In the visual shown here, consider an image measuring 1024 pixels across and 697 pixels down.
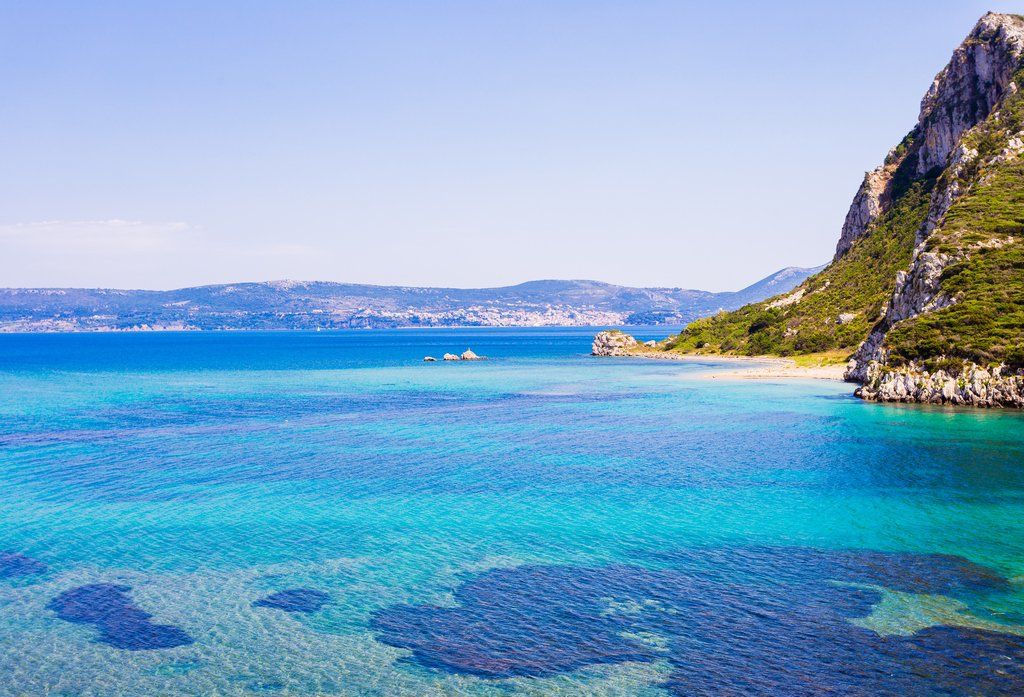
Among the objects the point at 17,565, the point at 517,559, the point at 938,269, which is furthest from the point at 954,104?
the point at 17,565

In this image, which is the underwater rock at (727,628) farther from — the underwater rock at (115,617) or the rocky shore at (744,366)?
the rocky shore at (744,366)

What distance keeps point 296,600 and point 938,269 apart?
86.1m

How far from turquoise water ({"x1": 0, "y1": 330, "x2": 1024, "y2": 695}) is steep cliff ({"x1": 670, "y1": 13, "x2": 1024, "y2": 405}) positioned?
11.9 metres

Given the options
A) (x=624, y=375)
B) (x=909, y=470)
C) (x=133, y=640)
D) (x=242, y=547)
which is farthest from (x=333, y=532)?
(x=624, y=375)

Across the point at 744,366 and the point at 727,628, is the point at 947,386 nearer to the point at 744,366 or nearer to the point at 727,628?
the point at 744,366

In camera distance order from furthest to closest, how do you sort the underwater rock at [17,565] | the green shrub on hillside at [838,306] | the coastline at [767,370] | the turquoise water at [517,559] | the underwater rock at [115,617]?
the green shrub on hillside at [838,306] < the coastline at [767,370] < the underwater rock at [17,565] < the underwater rock at [115,617] < the turquoise water at [517,559]

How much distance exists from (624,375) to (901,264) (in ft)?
183

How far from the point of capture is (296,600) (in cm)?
2795

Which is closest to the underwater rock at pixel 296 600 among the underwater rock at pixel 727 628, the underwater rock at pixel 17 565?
the underwater rock at pixel 727 628

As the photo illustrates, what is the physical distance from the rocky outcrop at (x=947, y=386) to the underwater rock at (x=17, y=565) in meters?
75.8

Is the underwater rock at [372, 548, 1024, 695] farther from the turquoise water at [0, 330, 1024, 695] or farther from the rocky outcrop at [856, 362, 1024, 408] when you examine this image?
the rocky outcrop at [856, 362, 1024, 408]

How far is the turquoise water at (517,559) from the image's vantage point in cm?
2242

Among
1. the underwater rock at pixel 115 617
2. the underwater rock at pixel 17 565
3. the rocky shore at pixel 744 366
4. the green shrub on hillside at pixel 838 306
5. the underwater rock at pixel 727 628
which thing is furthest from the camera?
the green shrub on hillside at pixel 838 306

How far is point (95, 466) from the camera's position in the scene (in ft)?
172
